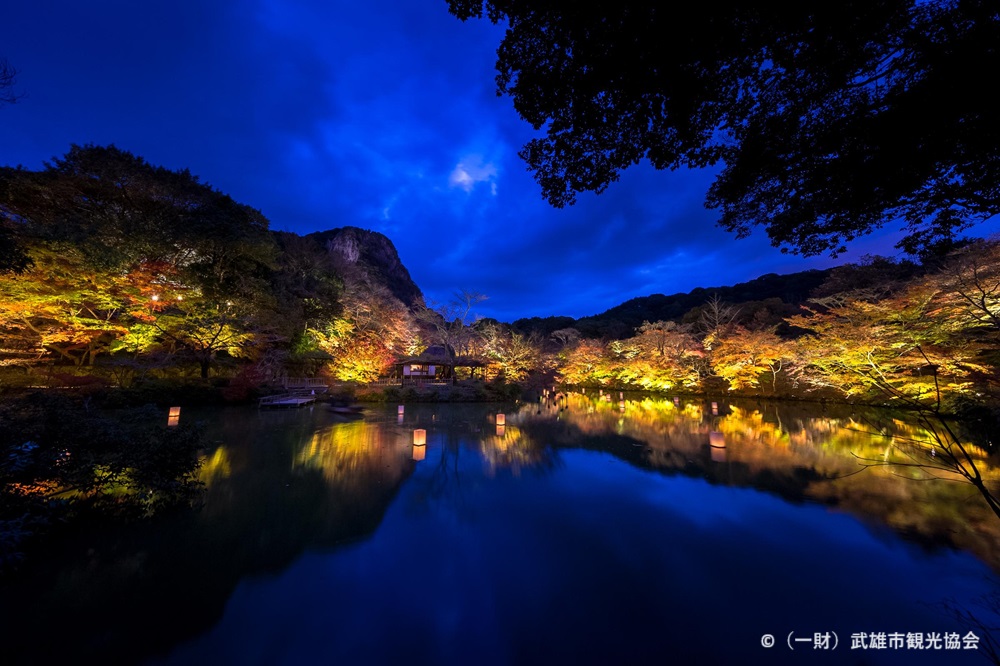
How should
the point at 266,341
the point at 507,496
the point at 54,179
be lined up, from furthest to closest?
the point at 266,341 < the point at 54,179 < the point at 507,496

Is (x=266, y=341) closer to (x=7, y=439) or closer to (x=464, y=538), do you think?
(x=7, y=439)

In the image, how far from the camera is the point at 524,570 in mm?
3396

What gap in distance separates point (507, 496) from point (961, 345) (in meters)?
15.3

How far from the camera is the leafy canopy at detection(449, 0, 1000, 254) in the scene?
2664mm

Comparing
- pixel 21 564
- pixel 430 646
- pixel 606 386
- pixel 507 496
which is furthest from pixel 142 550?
pixel 606 386

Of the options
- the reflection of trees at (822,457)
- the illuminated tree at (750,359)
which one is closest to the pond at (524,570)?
the reflection of trees at (822,457)

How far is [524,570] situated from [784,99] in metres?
5.45

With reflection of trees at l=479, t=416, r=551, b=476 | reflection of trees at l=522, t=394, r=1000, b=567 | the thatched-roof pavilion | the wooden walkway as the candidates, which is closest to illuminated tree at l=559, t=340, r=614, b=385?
the thatched-roof pavilion

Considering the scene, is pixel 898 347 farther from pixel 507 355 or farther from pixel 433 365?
pixel 433 365

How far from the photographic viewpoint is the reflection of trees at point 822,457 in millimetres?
4379

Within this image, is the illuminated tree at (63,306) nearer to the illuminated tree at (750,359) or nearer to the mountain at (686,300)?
the illuminated tree at (750,359)

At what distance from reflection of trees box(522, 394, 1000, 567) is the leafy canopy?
248 cm

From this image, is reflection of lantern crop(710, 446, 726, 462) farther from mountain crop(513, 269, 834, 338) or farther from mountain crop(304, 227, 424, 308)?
mountain crop(304, 227, 424, 308)

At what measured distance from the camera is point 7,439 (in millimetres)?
3172
